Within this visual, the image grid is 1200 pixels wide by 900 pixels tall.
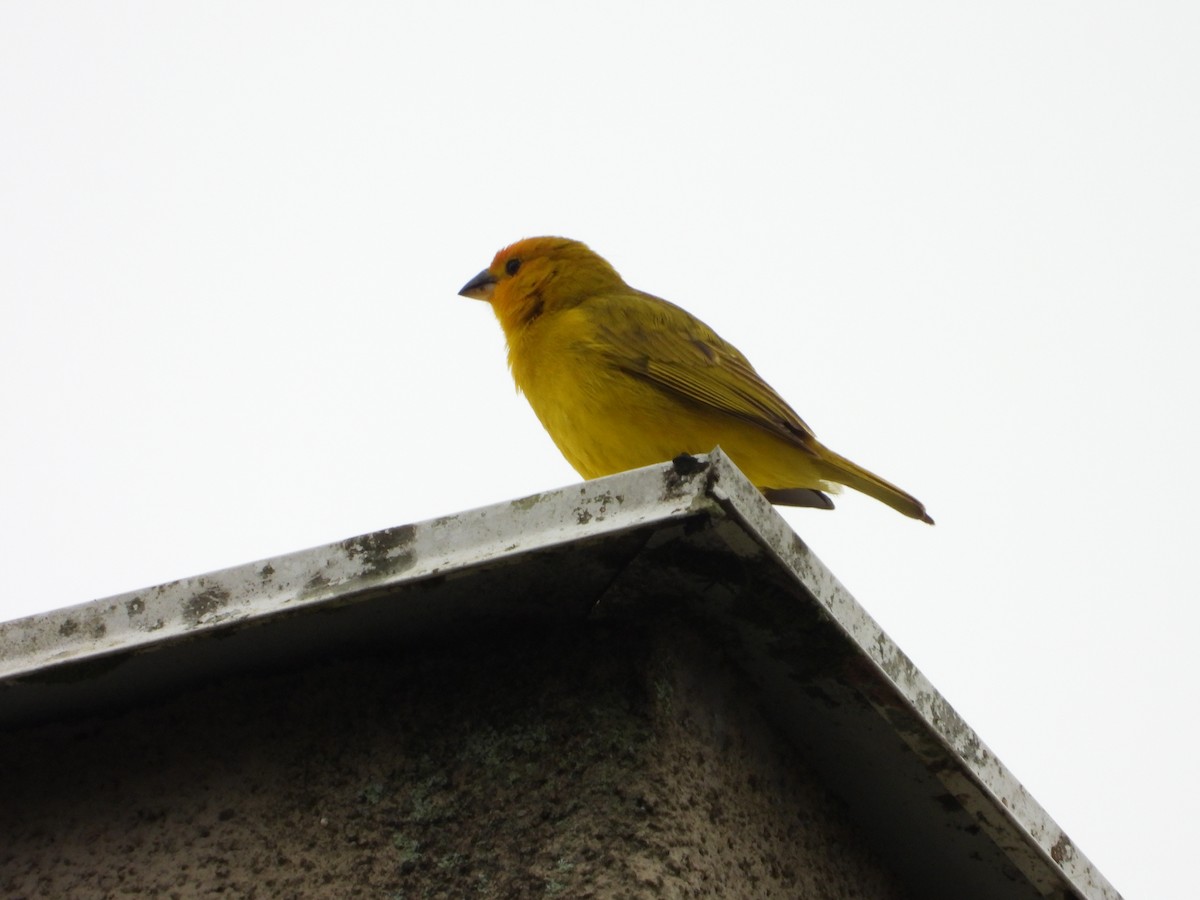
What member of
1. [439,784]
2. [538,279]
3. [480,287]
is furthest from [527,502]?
[480,287]

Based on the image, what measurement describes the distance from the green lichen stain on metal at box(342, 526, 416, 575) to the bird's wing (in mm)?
2387

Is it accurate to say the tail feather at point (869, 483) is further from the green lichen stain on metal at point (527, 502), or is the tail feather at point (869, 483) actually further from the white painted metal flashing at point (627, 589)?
the green lichen stain on metal at point (527, 502)

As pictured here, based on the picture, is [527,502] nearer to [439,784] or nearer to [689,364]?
[439,784]

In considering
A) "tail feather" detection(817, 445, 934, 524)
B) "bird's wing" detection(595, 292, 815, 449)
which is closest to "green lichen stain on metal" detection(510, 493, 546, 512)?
"bird's wing" detection(595, 292, 815, 449)

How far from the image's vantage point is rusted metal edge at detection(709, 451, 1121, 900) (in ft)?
6.93

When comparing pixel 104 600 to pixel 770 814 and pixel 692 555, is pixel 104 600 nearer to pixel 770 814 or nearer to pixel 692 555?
pixel 692 555

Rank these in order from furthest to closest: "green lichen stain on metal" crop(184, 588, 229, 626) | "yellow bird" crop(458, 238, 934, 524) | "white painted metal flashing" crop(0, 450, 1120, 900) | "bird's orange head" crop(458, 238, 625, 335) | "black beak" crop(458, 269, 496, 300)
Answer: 1. "black beak" crop(458, 269, 496, 300)
2. "bird's orange head" crop(458, 238, 625, 335)
3. "yellow bird" crop(458, 238, 934, 524)
4. "green lichen stain on metal" crop(184, 588, 229, 626)
5. "white painted metal flashing" crop(0, 450, 1120, 900)

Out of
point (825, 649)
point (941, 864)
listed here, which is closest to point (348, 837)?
point (825, 649)

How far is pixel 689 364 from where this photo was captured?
4699mm

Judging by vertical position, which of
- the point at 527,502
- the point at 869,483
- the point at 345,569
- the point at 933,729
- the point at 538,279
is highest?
the point at 538,279

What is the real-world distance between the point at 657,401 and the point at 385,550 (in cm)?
236

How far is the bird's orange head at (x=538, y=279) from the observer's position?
538cm

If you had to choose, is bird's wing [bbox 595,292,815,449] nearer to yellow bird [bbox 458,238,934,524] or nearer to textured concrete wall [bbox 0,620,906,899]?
yellow bird [bbox 458,238,934,524]

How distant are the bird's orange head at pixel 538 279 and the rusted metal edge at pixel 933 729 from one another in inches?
119
